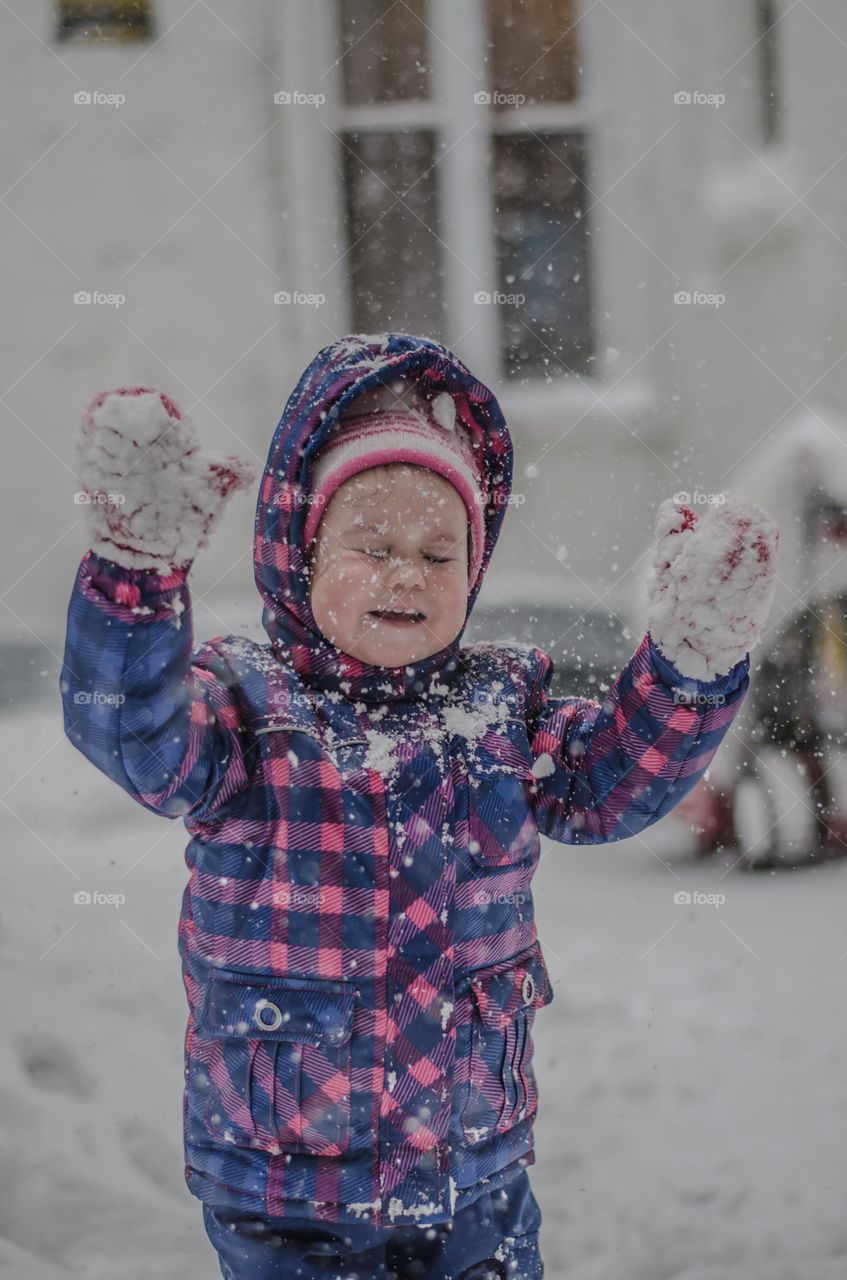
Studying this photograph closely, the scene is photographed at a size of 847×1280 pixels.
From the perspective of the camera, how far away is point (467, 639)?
7.61 feet

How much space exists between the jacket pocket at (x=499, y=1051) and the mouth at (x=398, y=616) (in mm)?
314

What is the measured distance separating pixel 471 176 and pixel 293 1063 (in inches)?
73.1

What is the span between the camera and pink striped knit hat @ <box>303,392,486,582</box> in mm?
1125

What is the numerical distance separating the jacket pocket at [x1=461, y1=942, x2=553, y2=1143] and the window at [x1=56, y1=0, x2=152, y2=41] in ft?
6.02

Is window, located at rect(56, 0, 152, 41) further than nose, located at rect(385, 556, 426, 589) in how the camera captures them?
Yes

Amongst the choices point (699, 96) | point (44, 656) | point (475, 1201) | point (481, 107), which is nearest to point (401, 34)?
point (481, 107)

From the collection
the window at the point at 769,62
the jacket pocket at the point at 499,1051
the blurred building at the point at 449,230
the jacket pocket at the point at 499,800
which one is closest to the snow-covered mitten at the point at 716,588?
the jacket pocket at the point at 499,800

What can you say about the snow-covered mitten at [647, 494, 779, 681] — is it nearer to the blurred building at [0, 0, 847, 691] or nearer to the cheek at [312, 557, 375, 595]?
the cheek at [312, 557, 375, 595]

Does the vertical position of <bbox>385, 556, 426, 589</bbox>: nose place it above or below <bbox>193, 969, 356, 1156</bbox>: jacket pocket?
above

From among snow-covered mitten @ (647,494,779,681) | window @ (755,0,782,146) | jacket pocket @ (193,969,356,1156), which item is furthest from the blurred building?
jacket pocket @ (193,969,356,1156)

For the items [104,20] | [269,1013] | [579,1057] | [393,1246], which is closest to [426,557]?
[269,1013]

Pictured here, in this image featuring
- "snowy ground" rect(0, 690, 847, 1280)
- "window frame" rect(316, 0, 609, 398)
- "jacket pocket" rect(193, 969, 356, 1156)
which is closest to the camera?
"jacket pocket" rect(193, 969, 356, 1156)

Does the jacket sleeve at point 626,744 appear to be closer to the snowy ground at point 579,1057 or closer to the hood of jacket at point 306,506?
the hood of jacket at point 306,506

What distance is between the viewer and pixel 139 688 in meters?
0.97
